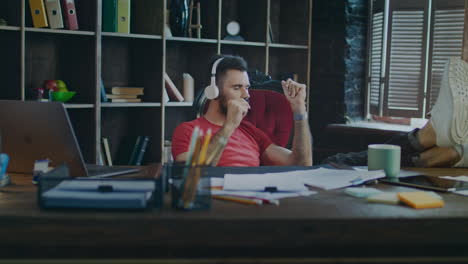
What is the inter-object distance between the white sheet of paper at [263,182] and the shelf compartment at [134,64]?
8.04ft

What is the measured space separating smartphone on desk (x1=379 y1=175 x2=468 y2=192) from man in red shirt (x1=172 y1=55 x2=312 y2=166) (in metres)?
0.81

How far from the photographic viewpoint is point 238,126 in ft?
8.84

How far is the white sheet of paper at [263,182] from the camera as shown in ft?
5.07

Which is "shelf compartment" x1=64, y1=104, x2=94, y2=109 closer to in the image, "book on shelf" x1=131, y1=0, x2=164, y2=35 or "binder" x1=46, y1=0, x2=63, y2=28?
"binder" x1=46, y1=0, x2=63, y2=28

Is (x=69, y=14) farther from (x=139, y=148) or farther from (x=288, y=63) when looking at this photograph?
(x=288, y=63)

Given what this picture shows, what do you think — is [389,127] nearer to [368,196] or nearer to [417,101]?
[417,101]

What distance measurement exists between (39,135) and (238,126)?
1.18 m

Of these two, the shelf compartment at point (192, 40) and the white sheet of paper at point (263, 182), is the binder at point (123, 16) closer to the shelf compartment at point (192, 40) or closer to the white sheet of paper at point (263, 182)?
the shelf compartment at point (192, 40)

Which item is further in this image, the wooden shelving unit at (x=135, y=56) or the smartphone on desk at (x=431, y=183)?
the wooden shelving unit at (x=135, y=56)

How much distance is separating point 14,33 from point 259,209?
2738 millimetres

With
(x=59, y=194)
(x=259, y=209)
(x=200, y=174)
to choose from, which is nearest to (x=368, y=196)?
(x=259, y=209)

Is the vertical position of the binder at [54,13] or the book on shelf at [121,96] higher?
the binder at [54,13]

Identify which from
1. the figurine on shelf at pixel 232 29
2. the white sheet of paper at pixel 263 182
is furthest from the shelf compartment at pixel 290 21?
the white sheet of paper at pixel 263 182

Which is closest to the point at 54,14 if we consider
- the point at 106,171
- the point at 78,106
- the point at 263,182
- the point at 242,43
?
the point at 78,106
